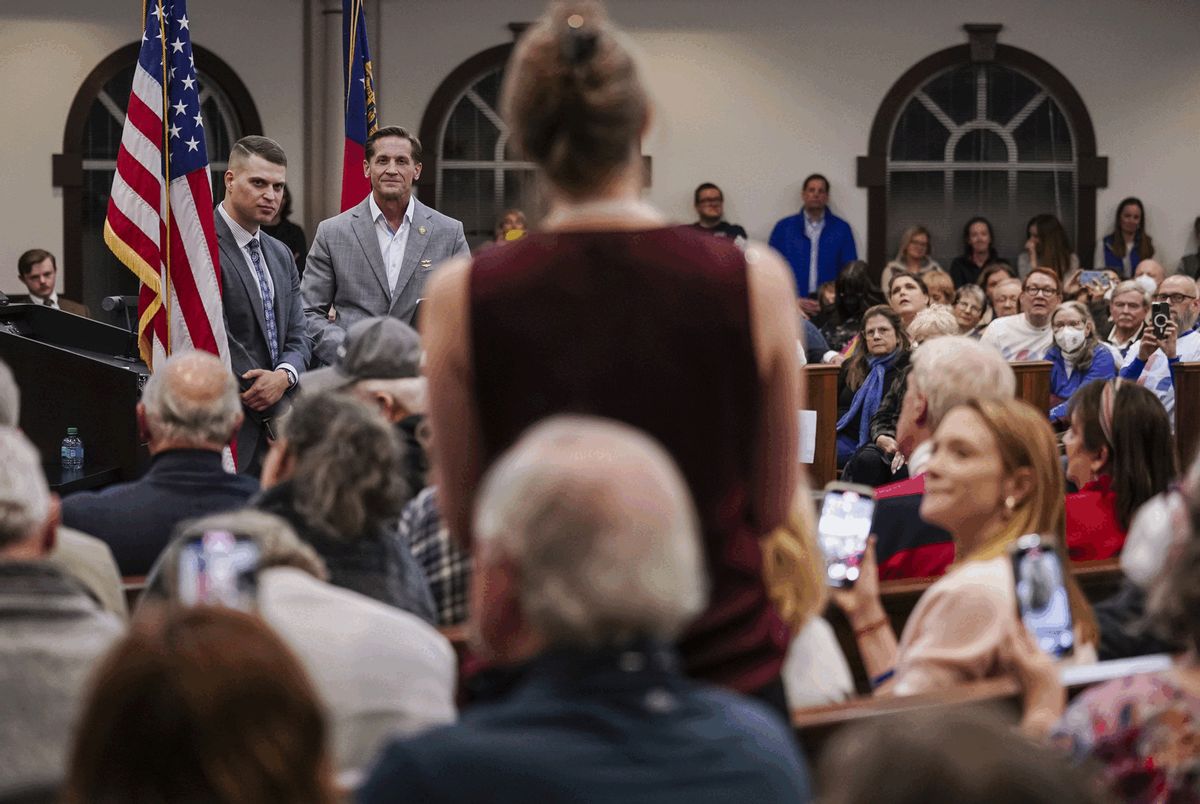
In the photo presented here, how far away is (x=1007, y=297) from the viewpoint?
30.0 feet

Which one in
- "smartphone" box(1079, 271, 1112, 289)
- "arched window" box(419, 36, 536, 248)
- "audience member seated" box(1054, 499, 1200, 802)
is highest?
"arched window" box(419, 36, 536, 248)

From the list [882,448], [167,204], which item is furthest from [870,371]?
[167,204]

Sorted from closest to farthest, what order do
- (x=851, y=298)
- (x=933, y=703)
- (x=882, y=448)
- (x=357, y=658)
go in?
(x=357, y=658)
(x=933, y=703)
(x=882, y=448)
(x=851, y=298)

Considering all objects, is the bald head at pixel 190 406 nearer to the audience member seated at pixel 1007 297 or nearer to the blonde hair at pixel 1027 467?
the blonde hair at pixel 1027 467

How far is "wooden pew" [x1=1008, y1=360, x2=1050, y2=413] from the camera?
22.2 feet

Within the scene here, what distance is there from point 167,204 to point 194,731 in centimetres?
477

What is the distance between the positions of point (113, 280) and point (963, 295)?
6.07 metres

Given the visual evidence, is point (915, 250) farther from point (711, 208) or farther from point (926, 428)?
point (926, 428)

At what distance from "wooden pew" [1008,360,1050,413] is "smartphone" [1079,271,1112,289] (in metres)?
3.02

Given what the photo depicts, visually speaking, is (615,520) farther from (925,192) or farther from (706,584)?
(925,192)

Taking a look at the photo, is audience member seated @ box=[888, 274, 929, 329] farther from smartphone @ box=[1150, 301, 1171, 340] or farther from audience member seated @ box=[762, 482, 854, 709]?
audience member seated @ box=[762, 482, 854, 709]

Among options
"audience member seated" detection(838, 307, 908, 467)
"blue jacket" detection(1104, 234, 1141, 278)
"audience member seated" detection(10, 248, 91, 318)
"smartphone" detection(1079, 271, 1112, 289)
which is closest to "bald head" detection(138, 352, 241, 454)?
"audience member seated" detection(838, 307, 908, 467)

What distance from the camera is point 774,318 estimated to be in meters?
1.75

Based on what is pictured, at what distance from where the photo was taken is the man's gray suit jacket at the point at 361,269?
5391mm
